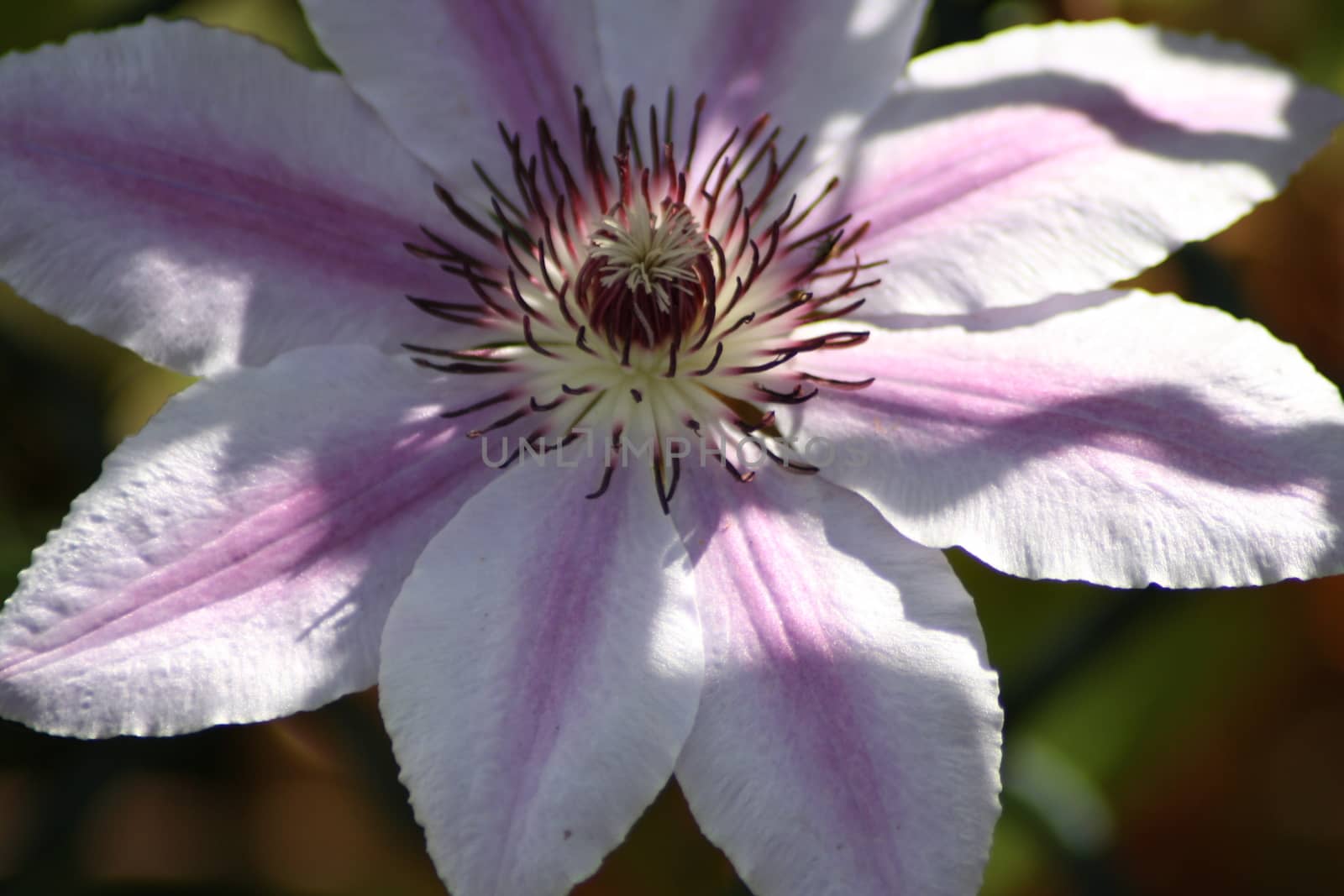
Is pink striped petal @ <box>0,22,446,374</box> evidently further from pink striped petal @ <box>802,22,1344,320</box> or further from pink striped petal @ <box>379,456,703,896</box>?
pink striped petal @ <box>802,22,1344,320</box>

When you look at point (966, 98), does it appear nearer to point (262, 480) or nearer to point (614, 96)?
point (614, 96)

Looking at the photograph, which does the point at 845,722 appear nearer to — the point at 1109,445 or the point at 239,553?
the point at 1109,445

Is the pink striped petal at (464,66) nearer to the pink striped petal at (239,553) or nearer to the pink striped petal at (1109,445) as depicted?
the pink striped petal at (239,553)

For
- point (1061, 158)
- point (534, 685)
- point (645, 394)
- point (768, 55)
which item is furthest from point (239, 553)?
point (1061, 158)

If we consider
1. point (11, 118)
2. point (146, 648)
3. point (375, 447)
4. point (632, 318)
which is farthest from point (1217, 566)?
point (11, 118)

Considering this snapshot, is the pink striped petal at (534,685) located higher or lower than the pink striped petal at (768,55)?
lower

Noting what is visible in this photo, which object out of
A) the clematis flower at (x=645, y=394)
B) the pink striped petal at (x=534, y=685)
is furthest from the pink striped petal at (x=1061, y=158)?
the pink striped petal at (x=534, y=685)
